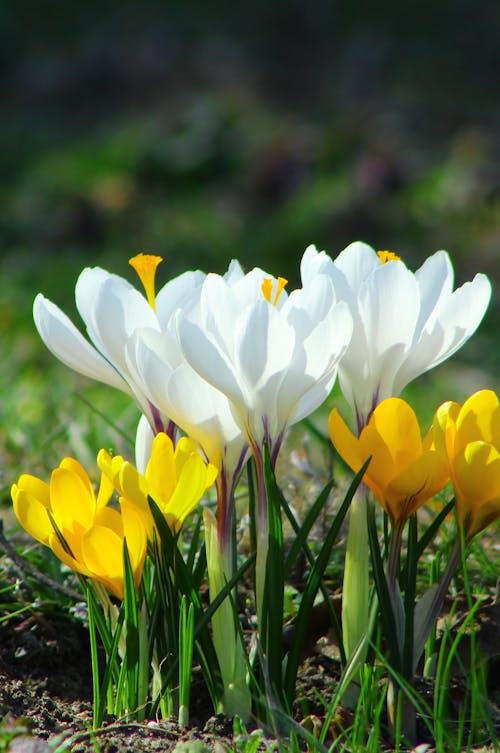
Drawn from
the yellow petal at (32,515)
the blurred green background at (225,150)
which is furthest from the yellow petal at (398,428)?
the blurred green background at (225,150)

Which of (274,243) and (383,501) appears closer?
(383,501)

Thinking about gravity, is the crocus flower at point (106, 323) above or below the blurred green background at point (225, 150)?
below

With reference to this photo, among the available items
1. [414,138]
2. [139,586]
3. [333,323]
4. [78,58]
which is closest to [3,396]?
[139,586]

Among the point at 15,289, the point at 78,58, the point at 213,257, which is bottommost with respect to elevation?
the point at 15,289

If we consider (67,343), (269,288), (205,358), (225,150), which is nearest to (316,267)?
(269,288)

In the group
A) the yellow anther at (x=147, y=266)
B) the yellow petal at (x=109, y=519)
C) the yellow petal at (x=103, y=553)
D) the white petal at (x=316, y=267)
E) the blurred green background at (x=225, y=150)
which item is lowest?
the yellow petal at (x=103, y=553)

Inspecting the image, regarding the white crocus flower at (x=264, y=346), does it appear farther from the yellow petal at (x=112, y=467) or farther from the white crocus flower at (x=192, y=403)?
the yellow petal at (x=112, y=467)

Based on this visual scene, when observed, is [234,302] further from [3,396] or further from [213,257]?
[213,257]
